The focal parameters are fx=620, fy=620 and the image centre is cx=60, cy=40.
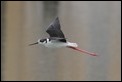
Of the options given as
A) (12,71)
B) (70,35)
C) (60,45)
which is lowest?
(12,71)

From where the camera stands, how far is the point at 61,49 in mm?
3992

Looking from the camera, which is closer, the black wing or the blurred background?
the black wing

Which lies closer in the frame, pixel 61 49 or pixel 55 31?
pixel 55 31

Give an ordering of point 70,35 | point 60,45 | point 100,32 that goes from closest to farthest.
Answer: point 60,45 → point 70,35 → point 100,32

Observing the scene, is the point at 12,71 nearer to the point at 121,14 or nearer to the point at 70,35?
the point at 70,35

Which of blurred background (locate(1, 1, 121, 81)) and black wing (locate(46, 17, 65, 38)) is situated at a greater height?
black wing (locate(46, 17, 65, 38))

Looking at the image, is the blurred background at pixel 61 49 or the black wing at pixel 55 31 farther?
the blurred background at pixel 61 49

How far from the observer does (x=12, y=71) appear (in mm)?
3896

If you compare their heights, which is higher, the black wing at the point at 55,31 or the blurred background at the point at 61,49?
the black wing at the point at 55,31

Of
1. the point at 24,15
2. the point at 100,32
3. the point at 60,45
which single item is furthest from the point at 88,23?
the point at 60,45

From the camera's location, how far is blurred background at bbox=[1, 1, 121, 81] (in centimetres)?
382

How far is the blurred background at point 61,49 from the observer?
3.82m

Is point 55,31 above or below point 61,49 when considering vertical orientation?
above

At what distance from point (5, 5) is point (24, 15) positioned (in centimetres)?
14
